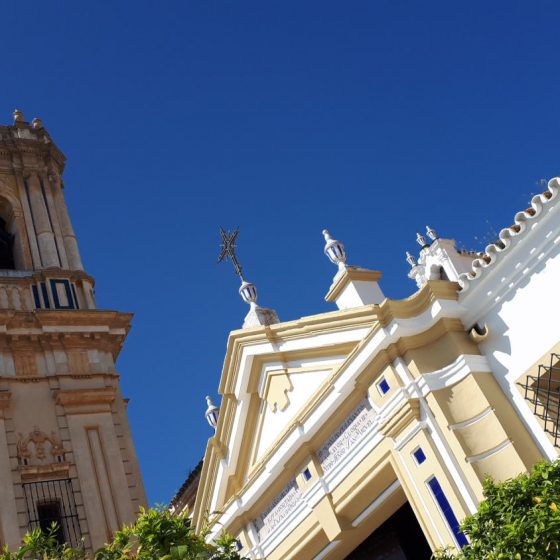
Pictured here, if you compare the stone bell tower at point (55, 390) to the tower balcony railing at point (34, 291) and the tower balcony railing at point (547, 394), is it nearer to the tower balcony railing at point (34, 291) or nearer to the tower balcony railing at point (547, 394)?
the tower balcony railing at point (34, 291)

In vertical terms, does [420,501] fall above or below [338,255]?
below

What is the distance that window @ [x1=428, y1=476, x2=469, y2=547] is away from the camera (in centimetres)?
1041

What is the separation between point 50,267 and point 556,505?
571 inches

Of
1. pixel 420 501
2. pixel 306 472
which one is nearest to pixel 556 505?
pixel 420 501

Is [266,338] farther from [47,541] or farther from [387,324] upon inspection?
[47,541]

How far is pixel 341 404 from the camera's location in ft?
39.6

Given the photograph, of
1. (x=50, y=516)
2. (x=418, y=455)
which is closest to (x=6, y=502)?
(x=50, y=516)

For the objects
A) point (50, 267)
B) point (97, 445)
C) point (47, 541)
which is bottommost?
point (47, 541)

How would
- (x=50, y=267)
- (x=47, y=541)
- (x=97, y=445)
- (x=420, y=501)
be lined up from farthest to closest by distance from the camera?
(x=50, y=267) → (x=97, y=445) → (x=420, y=501) → (x=47, y=541)

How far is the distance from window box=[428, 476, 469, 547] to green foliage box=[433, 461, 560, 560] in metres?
1.64

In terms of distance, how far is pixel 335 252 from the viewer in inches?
507

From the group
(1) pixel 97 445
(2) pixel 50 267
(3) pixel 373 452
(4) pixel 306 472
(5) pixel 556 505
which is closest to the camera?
(5) pixel 556 505

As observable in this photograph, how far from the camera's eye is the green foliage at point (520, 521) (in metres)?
7.84

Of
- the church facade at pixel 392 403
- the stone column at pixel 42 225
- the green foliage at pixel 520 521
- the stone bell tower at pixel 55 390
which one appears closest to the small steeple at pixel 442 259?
the church facade at pixel 392 403
